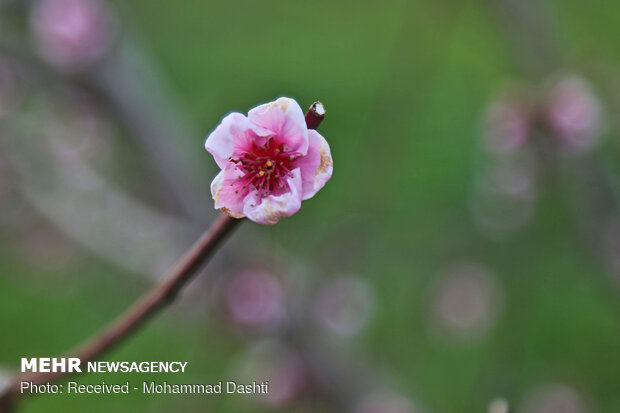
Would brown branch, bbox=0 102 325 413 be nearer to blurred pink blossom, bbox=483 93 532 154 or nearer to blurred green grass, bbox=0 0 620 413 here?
blurred green grass, bbox=0 0 620 413

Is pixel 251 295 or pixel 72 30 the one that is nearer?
pixel 251 295

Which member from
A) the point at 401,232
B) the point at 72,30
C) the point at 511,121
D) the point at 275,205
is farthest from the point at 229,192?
the point at 401,232

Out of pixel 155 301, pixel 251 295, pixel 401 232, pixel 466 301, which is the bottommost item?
pixel 155 301

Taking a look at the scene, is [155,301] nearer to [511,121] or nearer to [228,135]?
[228,135]

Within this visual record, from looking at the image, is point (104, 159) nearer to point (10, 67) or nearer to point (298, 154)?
point (10, 67)

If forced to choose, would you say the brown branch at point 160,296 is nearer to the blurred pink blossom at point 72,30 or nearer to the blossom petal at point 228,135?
the blossom petal at point 228,135

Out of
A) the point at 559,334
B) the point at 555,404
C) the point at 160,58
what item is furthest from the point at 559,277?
the point at 160,58
